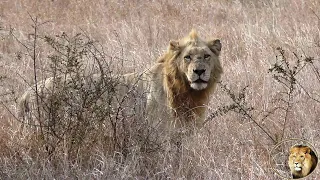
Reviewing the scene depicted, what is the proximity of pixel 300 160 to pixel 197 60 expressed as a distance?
56.8 inches

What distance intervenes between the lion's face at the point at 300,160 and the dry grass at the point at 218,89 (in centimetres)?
12

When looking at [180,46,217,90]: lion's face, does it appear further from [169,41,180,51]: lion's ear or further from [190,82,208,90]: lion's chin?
[169,41,180,51]: lion's ear

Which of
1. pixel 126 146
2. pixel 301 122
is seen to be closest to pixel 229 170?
pixel 126 146

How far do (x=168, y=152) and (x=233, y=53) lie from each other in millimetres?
4539

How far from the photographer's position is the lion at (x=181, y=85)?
5.22m

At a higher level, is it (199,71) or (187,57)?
(187,57)

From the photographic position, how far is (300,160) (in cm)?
421

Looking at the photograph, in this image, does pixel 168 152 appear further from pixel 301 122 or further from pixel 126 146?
pixel 301 122

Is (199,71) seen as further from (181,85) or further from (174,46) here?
(174,46)

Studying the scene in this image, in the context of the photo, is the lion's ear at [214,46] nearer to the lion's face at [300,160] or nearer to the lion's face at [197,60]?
the lion's face at [197,60]

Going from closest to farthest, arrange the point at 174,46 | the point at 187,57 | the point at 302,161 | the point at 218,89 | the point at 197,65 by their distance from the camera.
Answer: the point at 302,161
the point at 197,65
the point at 187,57
the point at 174,46
the point at 218,89

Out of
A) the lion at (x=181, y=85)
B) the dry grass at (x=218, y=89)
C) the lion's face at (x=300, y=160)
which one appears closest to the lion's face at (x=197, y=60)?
the lion at (x=181, y=85)

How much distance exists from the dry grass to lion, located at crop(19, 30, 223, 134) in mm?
241

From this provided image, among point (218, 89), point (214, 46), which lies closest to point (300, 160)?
point (214, 46)
